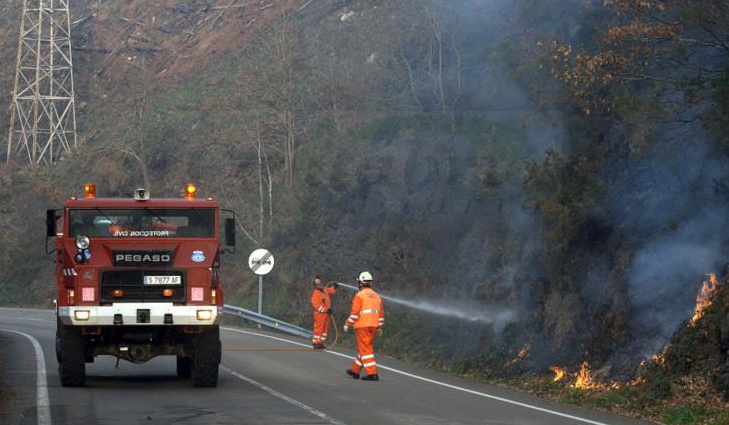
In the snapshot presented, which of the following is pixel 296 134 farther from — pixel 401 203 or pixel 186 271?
pixel 186 271

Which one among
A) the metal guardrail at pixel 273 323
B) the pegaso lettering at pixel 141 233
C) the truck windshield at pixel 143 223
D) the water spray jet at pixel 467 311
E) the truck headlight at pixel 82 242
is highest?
the truck windshield at pixel 143 223

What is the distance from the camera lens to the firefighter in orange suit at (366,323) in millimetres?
18484

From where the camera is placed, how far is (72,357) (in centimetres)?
1673

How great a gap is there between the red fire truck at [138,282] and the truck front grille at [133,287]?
0.01 m

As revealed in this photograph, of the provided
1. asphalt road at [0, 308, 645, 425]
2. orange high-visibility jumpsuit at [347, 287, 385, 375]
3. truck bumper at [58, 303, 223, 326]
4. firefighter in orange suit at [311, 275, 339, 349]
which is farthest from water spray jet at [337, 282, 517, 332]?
truck bumper at [58, 303, 223, 326]

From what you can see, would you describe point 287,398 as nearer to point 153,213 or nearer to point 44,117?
point 153,213

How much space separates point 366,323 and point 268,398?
3.33 m

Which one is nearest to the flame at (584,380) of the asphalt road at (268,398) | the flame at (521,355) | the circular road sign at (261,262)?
the asphalt road at (268,398)

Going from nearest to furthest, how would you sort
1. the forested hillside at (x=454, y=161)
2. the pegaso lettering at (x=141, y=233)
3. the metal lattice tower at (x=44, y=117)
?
the pegaso lettering at (x=141, y=233) → the forested hillside at (x=454, y=161) → the metal lattice tower at (x=44, y=117)

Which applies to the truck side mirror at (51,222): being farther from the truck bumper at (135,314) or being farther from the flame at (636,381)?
the flame at (636,381)

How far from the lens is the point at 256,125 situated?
4400 centimetres

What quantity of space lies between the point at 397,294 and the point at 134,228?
13882mm

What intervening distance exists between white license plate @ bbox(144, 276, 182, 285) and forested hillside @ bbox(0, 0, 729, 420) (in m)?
6.47

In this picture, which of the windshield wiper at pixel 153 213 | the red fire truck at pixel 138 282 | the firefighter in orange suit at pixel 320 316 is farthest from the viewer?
the firefighter in orange suit at pixel 320 316
